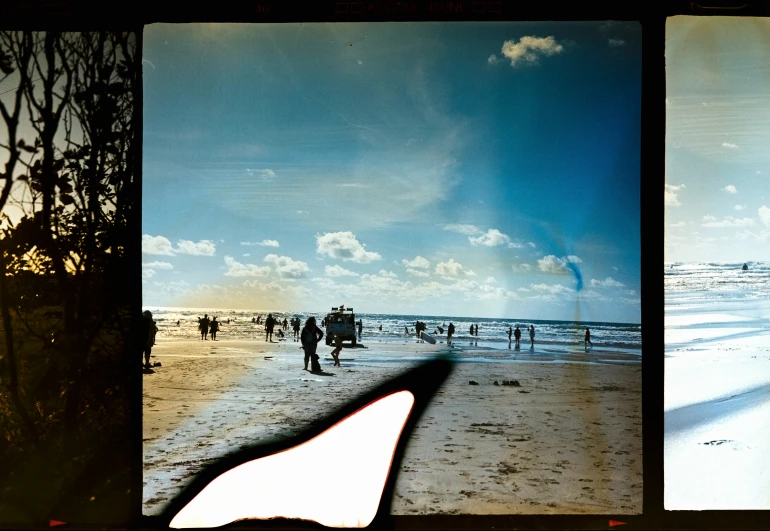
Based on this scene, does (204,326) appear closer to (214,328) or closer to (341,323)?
(214,328)

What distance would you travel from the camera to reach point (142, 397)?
9.70 feet

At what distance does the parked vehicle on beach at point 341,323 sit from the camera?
3.04 meters

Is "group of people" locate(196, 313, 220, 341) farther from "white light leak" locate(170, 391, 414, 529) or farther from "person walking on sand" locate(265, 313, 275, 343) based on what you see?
"white light leak" locate(170, 391, 414, 529)

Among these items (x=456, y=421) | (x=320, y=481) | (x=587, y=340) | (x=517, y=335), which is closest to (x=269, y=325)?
(x=320, y=481)

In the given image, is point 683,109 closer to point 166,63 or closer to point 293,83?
point 293,83

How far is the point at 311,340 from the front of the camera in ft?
9.77

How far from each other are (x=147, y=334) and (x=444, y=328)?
173 cm

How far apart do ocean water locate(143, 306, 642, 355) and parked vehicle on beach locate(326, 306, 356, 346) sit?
50mm

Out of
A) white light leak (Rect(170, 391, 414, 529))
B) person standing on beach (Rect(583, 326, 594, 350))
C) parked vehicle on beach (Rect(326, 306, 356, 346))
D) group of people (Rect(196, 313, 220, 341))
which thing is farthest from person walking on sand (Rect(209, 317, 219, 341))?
person standing on beach (Rect(583, 326, 594, 350))

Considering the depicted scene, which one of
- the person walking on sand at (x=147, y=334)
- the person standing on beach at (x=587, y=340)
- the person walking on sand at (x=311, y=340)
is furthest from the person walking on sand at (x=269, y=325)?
the person standing on beach at (x=587, y=340)

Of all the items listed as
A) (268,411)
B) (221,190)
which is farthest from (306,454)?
(221,190)

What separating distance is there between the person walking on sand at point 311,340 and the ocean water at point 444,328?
→ 0.16 feet

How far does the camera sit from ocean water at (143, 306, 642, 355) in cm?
300

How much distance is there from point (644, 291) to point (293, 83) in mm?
2358
